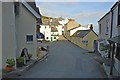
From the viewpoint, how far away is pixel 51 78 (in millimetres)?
15344

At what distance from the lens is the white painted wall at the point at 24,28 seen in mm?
24641

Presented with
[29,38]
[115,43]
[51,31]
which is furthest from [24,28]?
[51,31]

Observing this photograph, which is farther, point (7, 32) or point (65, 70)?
point (65, 70)

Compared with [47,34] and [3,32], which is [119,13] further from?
[47,34]

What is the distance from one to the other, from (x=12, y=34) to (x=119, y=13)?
7725mm

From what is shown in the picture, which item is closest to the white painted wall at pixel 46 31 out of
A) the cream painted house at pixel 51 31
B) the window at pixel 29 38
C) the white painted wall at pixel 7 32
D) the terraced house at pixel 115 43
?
the cream painted house at pixel 51 31

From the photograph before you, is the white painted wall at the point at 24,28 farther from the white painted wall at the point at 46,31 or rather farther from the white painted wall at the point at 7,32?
the white painted wall at the point at 46,31

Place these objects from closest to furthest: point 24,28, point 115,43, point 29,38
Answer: point 115,43, point 24,28, point 29,38

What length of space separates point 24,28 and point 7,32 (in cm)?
708

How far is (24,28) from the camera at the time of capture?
25109 millimetres

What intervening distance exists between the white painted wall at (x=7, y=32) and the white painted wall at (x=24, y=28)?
19.6 ft

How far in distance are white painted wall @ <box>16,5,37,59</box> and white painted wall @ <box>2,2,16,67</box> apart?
5.99 m

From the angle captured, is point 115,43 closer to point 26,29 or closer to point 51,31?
point 26,29

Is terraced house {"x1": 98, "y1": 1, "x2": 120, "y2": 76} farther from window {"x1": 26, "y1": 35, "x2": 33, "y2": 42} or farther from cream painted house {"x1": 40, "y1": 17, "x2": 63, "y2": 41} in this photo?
cream painted house {"x1": 40, "y1": 17, "x2": 63, "y2": 41}
